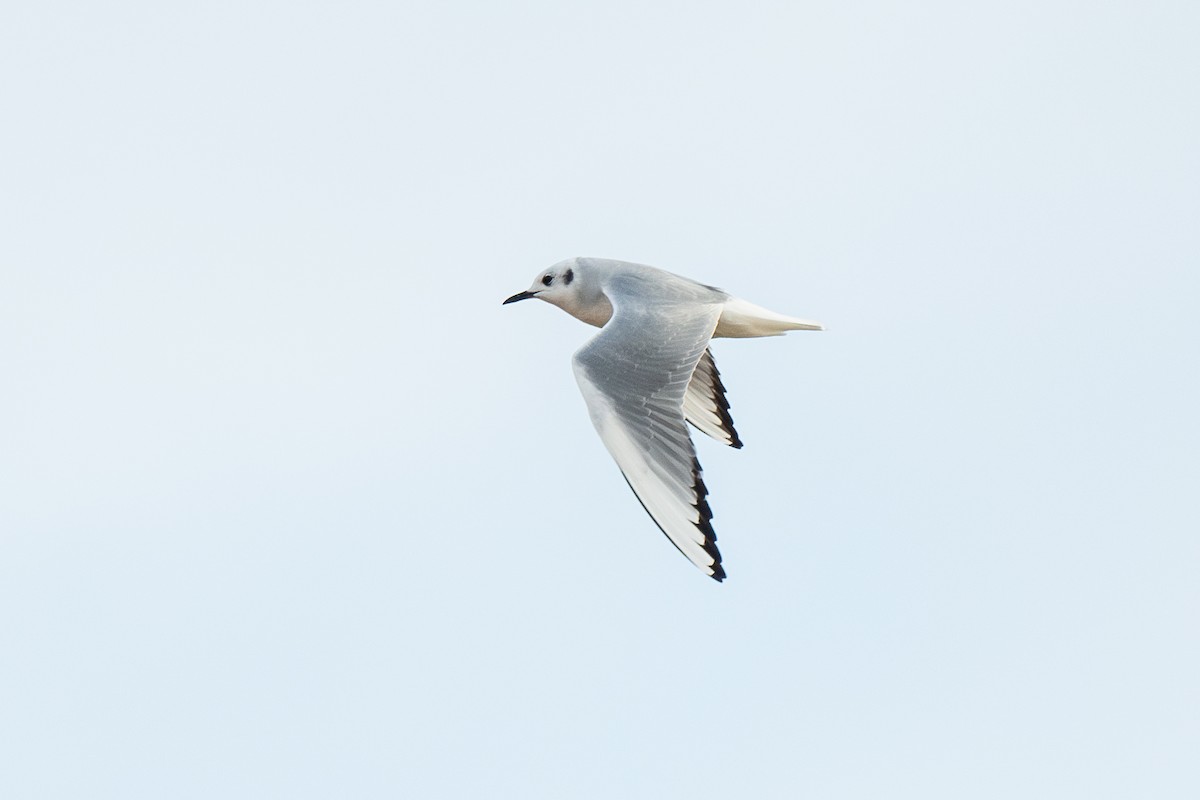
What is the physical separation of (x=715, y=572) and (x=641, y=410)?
0.93m

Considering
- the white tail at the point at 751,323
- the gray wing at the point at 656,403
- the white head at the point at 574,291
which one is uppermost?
the white head at the point at 574,291

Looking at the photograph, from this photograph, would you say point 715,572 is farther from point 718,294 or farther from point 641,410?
point 718,294

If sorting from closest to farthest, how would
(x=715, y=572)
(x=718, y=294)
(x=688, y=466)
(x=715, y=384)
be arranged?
1. (x=715, y=572)
2. (x=688, y=466)
3. (x=718, y=294)
4. (x=715, y=384)

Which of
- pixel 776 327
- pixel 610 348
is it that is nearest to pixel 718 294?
pixel 776 327

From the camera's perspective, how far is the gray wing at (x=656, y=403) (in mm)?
6868

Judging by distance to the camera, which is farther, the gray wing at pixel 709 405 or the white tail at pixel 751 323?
the gray wing at pixel 709 405

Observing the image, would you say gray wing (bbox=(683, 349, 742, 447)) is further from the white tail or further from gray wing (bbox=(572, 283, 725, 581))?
gray wing (bbox=(572, 283, 725, 581))

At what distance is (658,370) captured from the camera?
7.48 m

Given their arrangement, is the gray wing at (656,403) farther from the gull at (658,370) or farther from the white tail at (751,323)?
the white tail at (751,323)

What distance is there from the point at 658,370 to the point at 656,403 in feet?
0.68

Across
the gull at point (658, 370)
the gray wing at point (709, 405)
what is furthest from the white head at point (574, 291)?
the gray wing at point (709, 405)

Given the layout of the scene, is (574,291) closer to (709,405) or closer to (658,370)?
(709,405)

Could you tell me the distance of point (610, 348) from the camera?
7.57 metres

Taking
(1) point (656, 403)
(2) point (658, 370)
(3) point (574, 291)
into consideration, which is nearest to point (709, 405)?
(3) point (574, 291)
